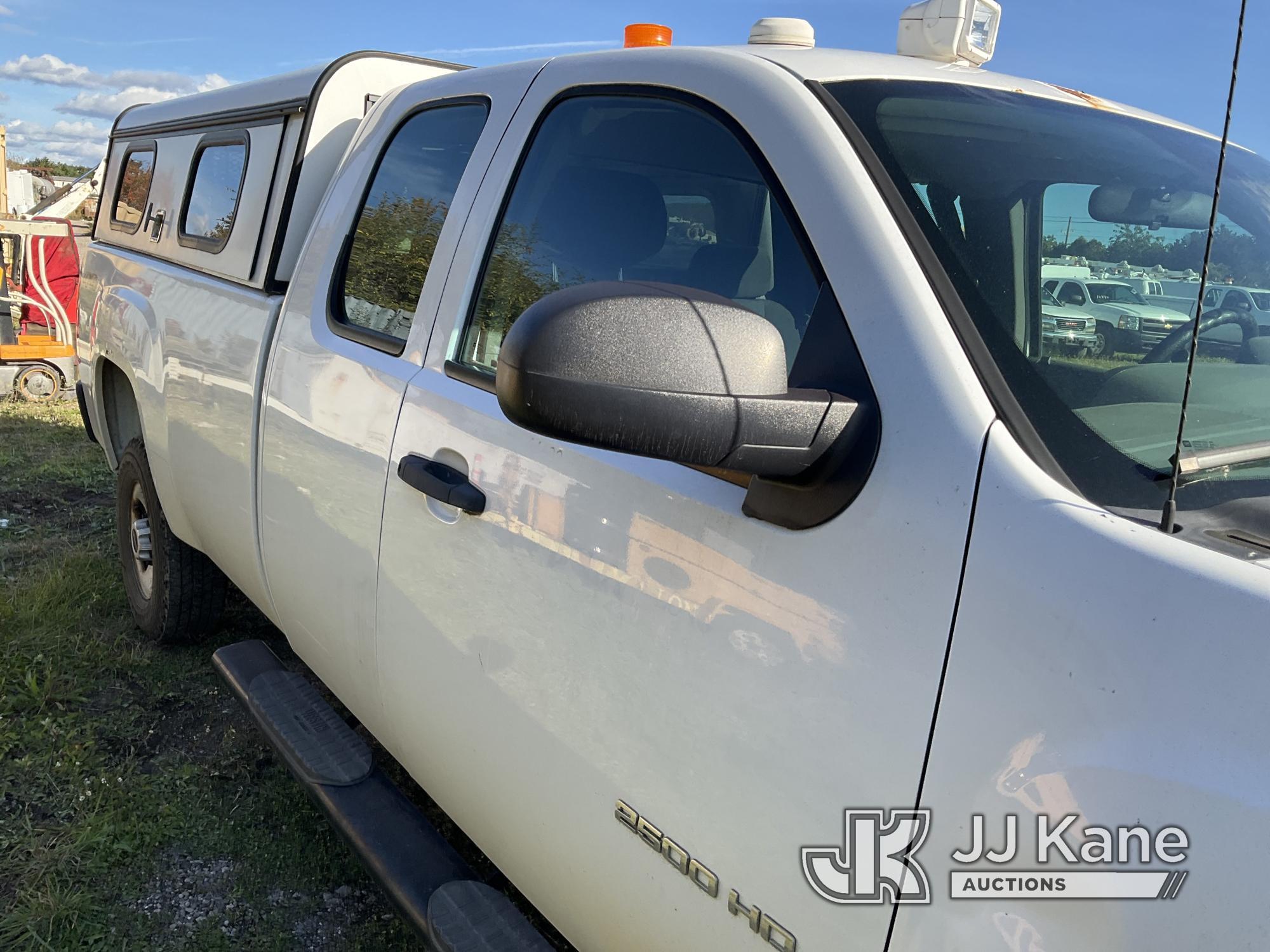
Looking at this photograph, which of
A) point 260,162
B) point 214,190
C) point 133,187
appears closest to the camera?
point 260,162

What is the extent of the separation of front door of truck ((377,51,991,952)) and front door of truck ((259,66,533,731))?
0.38 feet

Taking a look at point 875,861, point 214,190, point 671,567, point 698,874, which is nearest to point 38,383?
point 214,190

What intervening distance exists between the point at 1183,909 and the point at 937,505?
0.46 m

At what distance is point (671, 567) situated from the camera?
1451 millimetres

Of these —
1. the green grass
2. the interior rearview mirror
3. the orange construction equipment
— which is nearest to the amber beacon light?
the interior rearview mirror

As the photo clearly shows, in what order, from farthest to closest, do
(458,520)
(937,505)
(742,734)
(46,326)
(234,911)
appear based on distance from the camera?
1. (46,326)
2. (234,911)
3. (458,520)
4. (742,734)
5. (937,505)

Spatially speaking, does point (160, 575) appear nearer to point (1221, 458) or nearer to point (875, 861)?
point (875, 861)

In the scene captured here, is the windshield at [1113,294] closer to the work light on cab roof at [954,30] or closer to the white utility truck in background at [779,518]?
the white utility truck in background at [779,518]

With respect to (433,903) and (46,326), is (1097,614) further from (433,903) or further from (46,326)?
(46,326)

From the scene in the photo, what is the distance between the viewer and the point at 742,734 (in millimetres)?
1333

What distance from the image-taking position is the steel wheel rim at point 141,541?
4219 mm

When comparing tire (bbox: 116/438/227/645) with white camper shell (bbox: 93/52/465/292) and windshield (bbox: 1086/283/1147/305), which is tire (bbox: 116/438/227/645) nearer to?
white camper shell (bbox: 93/52/465/292)

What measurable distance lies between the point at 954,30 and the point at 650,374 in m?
1.32

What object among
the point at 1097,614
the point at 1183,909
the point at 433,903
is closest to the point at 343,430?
the point at 433,903
